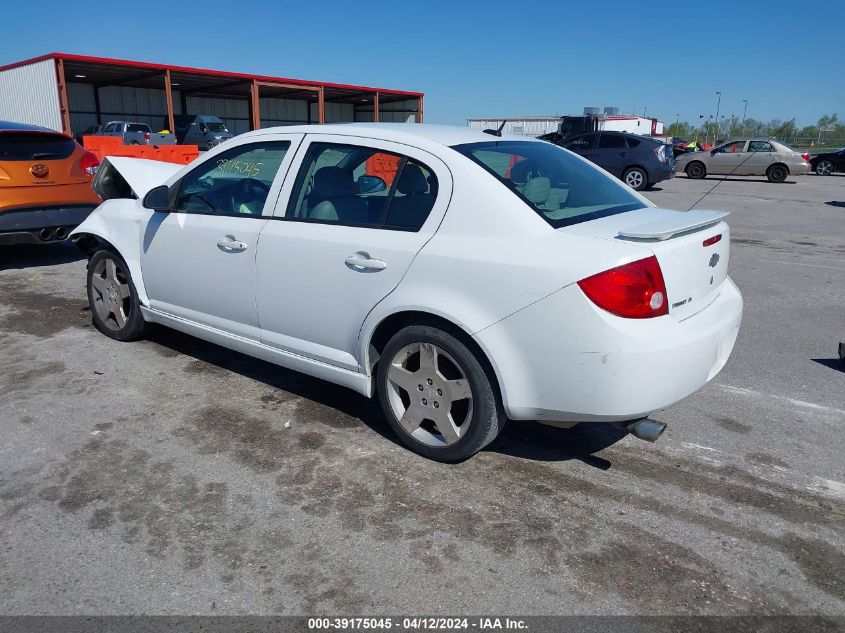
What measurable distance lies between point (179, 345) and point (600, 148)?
17110mm

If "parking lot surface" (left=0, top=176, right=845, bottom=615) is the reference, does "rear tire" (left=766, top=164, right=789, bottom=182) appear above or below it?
above

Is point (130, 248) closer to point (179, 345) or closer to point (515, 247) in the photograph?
point (179, 345)

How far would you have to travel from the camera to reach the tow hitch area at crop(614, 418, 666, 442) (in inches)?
124

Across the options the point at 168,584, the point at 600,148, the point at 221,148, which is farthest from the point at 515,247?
the point at 600,148

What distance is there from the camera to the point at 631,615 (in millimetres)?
2455

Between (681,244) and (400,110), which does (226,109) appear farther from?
(681,244)

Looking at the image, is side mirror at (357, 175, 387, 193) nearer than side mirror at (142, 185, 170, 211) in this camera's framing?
Yes

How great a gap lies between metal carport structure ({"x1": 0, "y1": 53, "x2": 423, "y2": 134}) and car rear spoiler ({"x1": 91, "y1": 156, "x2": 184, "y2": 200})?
2533cm

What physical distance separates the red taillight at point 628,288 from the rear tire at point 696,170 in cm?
2645

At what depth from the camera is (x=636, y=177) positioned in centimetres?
1989

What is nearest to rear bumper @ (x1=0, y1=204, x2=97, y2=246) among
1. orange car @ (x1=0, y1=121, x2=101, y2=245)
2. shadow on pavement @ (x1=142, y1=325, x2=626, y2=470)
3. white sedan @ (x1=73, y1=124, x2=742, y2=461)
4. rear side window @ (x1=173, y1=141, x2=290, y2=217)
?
orange car @ (x1=0, y1=121, x2=101, y2=245)

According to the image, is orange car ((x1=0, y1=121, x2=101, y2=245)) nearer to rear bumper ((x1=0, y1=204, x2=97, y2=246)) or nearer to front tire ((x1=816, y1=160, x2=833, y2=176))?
rear bumper ((x1=0, y1=204, x2=97, y2=246))

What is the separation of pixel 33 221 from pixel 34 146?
2.97 feet

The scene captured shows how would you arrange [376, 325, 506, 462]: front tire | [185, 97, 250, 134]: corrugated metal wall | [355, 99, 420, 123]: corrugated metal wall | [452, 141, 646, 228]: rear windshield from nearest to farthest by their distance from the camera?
[376, 325, 506, 462]: front tire
[452, 141, 646, 228]: rear windshield
[355, 99, 420, 123]: corrugated metal wall
[185, 97, 250, 134]: corrugated metal wall
